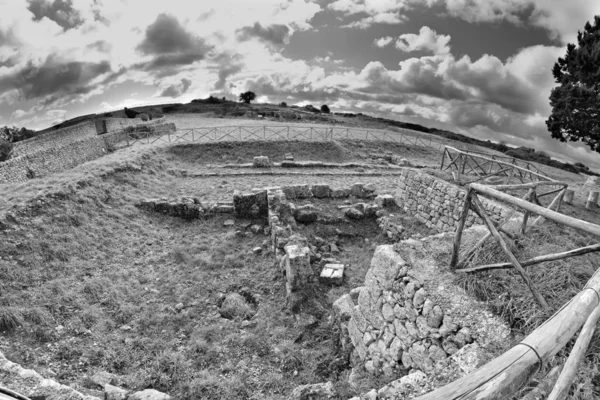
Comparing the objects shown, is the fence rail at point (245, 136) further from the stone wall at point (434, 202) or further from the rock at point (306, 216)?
the rock at point (306, 216)

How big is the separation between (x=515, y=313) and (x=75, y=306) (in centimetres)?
862

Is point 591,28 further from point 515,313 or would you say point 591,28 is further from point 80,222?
point 80,222

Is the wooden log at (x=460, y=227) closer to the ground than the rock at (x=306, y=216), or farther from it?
farther from it

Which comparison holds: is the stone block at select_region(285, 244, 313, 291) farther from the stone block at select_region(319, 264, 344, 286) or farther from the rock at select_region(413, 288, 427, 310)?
the rock at select_region(413, 288, 427, 310)

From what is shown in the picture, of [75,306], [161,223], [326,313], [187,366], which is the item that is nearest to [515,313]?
[326,313]

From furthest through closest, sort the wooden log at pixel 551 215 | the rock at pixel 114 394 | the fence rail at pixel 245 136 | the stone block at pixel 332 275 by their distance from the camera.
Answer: the fence rail at pixel 245 136, the stone block at pixel 332 275, the rock at pixel 114 394, the wooden log at pixel 551 215

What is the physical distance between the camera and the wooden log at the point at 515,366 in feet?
6.34

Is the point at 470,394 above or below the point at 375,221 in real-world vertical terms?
above

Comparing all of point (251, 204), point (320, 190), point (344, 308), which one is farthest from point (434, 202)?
point (344, 308)

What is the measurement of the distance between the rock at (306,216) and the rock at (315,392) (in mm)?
7579

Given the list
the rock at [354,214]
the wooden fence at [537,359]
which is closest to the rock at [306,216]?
the rock at [354,214]

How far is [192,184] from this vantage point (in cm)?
1731

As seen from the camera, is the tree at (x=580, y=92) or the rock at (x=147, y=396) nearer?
the rock at (x=147, y=396)

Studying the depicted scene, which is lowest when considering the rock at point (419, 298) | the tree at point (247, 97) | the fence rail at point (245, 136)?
the rock at point (419, 298)
